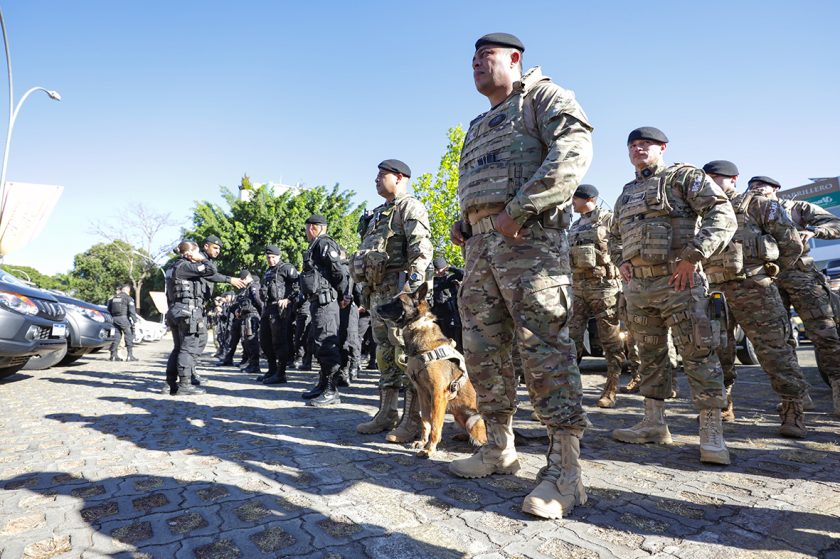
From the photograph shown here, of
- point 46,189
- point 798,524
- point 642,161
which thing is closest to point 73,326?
point 642,161

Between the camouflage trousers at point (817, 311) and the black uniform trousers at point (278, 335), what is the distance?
22.9 ft

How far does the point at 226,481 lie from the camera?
2.60m

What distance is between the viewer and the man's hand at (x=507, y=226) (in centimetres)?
→ 229

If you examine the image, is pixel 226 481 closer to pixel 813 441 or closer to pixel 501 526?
pixel 501 526

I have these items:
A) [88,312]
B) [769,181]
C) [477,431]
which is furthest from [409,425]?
[88,312]

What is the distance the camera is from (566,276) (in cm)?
244

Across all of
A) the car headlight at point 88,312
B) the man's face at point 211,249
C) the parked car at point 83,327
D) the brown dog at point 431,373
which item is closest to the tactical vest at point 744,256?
the brown dog at point 431,373

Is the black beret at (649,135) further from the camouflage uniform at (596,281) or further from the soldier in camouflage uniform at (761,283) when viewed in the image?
the camouflage uniform at (596,281)

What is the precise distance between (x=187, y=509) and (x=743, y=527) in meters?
2.54

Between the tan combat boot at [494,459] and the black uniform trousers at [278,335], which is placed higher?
the black uniform trousers at [278,335]

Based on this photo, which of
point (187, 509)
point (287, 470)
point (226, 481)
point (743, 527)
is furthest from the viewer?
point (287, 470)

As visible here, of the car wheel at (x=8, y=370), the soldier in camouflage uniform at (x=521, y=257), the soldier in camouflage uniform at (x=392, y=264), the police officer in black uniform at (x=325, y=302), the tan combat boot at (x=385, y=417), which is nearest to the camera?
the soldier in camouflage uniform at (x=521, y=257)

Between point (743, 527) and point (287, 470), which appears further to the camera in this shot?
point (287, 470)

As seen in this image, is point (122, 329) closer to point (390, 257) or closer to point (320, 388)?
point (320, 388)
